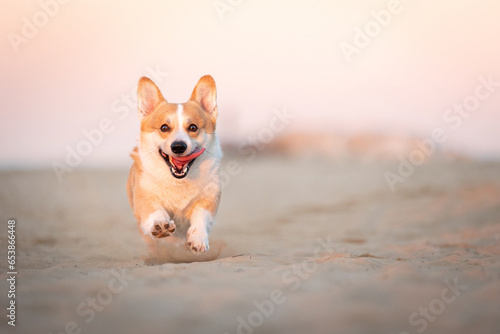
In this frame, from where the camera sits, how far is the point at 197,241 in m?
4.10

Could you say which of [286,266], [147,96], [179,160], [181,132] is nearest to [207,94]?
[147,96]

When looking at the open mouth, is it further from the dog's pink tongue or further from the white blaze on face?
the white blaze on face

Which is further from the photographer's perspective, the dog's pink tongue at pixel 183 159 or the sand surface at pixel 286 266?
the dog's pink tongue at pixel 183 159

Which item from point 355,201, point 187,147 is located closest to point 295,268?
point 187,147

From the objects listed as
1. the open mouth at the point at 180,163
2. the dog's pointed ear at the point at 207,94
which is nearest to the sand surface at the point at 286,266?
the open mouth at the point at 180,163

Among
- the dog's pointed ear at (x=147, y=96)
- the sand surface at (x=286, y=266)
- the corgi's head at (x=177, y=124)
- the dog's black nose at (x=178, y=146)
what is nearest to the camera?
the sand surface at (x=286, y=266)

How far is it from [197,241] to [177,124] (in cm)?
103

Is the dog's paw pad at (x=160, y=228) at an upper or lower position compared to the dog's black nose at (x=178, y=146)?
lower

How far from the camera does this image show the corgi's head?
4344mm

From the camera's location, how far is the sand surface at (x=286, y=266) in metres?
2.72

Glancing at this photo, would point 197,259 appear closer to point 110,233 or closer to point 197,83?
point 197,83

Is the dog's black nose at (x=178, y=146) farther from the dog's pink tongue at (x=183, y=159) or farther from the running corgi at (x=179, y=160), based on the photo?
the dog's pink tongue at (x=183, y=159)

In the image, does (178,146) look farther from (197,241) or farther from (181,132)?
(197,241)

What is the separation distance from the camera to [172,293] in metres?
2.99
